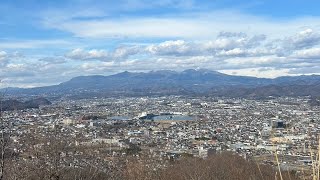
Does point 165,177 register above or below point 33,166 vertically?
below

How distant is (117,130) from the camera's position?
43.7 m

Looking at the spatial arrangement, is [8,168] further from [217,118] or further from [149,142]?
[217,118]

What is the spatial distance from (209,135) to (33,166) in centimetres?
3101

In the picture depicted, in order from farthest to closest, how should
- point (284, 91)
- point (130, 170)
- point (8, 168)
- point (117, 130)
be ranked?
1. point (284, 91)
2. point (117, 130)
3. point (130, 170)
4. point (8, 168)

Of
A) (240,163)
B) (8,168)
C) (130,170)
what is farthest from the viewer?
(240,163)

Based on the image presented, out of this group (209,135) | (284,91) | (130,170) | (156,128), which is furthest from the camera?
(284,91)

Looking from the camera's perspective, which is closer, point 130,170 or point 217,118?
point 130,170

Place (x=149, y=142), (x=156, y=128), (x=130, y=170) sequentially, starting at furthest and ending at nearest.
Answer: (x=156, y=128) < (x=149, y=142) < (x=130, y=170)

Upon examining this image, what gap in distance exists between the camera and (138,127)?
48125mm

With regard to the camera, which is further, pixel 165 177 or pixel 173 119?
pixel 173 119

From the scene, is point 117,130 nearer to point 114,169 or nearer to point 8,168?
point 114,169

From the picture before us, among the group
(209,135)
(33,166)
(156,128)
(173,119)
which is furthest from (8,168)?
(173,119)

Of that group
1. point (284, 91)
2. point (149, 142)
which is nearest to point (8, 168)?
point (149, 142)

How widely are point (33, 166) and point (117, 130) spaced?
33398 millimetres
